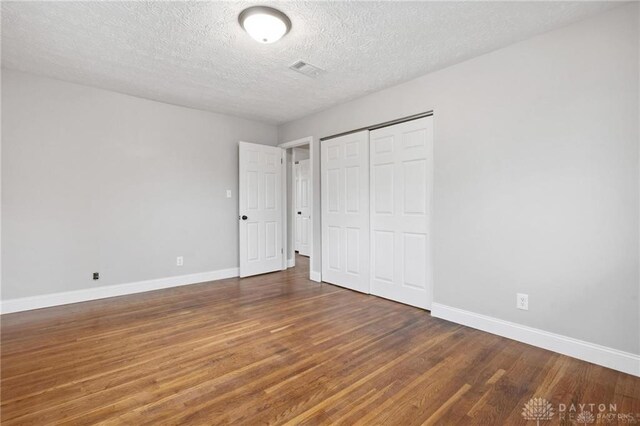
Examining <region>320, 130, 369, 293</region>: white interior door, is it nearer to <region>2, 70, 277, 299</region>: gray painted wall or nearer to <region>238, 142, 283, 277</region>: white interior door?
<region>238, 142, 283, 277</region>: white interior door

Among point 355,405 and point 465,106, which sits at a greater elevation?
point 465,106

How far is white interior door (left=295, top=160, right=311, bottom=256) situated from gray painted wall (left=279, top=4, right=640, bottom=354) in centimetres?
428

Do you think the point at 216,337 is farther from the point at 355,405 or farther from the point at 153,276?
the point at 153,276

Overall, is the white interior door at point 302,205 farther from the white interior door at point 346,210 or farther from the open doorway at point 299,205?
the white interior door at point 346,210

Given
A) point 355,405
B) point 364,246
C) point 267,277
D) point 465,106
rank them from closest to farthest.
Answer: point 355,405
point 465,106
point 364,246
point 267,277

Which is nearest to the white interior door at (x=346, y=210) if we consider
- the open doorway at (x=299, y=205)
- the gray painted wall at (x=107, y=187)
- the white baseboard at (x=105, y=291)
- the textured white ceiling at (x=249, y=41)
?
the open doorway at (x=299, y=205)

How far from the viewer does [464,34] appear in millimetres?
2434

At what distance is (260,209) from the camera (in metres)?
4.90

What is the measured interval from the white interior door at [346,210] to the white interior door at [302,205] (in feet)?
8.91

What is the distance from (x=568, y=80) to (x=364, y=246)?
255 centimetres

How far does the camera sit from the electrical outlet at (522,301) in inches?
98.5

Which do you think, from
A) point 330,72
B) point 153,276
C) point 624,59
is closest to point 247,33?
point 330,72

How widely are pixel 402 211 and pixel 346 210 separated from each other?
89 centimetres

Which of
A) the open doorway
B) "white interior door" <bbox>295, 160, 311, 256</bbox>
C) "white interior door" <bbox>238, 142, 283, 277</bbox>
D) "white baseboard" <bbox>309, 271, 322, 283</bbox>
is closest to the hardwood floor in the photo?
"white baseboard" <bbox>309, 271, 322, 283</bbox>
